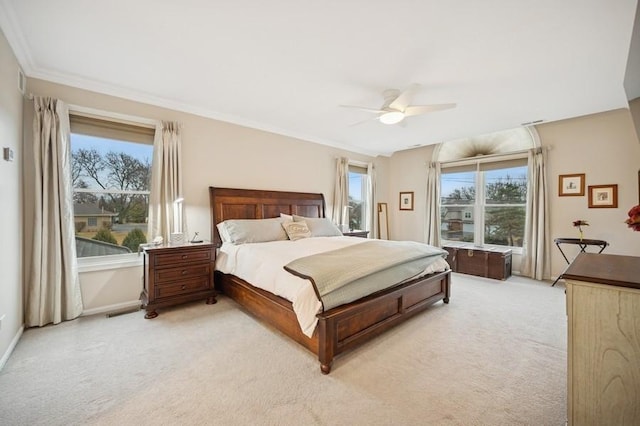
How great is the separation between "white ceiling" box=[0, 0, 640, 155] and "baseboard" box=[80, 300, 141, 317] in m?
2.60

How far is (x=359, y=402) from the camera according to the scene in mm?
1723

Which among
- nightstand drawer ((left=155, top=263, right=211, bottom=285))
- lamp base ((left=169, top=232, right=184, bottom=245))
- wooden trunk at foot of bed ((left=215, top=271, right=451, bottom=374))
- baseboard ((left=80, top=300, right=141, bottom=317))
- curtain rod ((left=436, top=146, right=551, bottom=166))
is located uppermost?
curtain rod ((left=436, top=146, right=551, bottom=166))

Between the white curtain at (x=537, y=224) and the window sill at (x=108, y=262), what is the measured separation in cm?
626

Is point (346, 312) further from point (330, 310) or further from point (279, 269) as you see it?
point (279, 269)

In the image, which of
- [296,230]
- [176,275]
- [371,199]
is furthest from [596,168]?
[176,275]

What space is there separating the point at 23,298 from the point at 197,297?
161 cm

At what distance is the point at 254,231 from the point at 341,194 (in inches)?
100

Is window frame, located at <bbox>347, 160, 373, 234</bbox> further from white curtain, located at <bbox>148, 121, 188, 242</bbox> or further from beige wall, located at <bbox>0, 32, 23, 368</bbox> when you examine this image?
beige wall, located at <bbox>0, 32, 23, 368</bbox>

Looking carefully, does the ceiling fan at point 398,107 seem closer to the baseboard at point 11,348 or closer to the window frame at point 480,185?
the window frame at point 480,185

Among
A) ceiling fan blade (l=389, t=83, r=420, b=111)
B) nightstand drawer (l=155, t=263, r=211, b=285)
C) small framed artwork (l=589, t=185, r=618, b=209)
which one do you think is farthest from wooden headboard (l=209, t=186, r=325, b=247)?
small framed artwork (l=589, t=185, r=618, b=209)

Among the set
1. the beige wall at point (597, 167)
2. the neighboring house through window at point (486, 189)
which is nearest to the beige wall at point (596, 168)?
the beige wall at point (597, 167)

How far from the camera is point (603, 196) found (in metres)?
4.09

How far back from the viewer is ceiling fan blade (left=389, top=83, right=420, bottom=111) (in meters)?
2.87

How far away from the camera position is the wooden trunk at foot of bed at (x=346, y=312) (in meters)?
2.05
